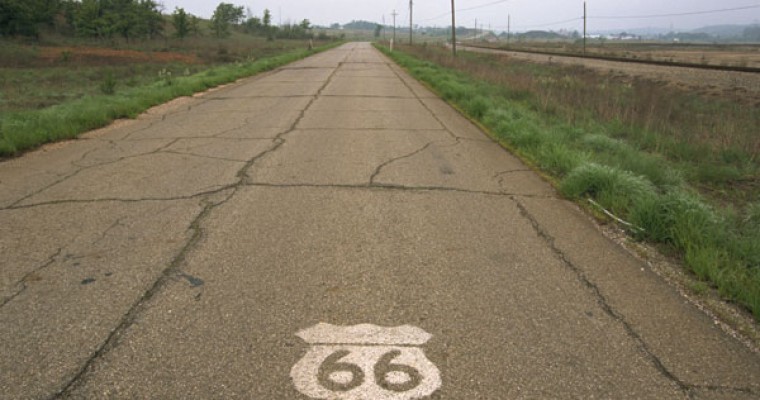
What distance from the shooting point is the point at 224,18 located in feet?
352

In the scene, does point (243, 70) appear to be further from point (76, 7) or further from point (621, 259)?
point (76, 7)

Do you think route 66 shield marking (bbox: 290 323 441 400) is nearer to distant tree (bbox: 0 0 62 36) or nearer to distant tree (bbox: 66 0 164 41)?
distant tree (bbox: 0 0 62 36)

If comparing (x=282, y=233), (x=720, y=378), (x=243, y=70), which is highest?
(x=243, y=70)

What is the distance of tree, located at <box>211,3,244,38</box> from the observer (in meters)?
96.2

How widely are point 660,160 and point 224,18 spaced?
368 feet

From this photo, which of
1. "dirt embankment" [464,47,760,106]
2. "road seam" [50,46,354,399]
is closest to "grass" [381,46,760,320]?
"dirt embankment" [464,47,760,106]

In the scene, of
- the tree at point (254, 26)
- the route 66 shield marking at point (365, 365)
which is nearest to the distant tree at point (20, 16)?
the route 66 shield marking at point (365, 365)

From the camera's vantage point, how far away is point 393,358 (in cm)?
296

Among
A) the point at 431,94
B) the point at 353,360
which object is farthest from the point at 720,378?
the point at 431,94

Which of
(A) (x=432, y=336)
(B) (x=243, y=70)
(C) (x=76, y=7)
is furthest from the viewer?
(C) (x=76, y=7)

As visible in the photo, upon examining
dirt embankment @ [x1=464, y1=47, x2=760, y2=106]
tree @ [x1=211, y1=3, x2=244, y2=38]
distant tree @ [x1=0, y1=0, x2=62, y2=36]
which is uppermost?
tree @ [x1=211, y1=3, x2=244, y2=38]

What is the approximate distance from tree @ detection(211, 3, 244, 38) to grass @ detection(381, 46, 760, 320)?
291 feet

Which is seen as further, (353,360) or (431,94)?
(431,94)

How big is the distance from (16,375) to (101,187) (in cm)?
386
